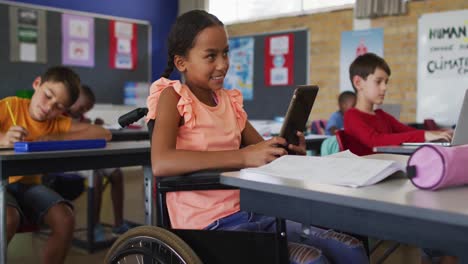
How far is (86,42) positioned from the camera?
19.7 feet

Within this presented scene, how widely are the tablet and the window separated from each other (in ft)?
14.4

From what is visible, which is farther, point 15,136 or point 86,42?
point 86,42

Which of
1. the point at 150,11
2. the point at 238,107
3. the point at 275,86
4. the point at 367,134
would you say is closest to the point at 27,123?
the point at 238,107

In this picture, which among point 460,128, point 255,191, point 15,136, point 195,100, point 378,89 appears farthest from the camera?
point 378,89

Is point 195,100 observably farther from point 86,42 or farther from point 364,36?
point 86,42

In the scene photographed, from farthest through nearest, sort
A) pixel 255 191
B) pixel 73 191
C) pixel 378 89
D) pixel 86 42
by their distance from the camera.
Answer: pixel 86 42 < pixel 73 191 < pixel 378 89 < pixel 255 191

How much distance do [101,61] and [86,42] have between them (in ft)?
0.93

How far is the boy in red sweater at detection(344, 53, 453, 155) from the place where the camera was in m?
2.18

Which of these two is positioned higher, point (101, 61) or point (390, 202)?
point (101, 61)

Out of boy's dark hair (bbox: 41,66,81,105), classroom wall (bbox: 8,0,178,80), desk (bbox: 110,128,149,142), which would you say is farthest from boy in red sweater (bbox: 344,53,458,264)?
classroom wall (bbox: 8,0,178,80)

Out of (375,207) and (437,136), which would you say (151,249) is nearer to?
(375,207)

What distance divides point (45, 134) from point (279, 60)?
418 centimetres

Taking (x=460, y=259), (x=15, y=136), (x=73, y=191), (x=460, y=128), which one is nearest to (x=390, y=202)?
(x=460, y=259)

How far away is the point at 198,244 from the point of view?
111cm
